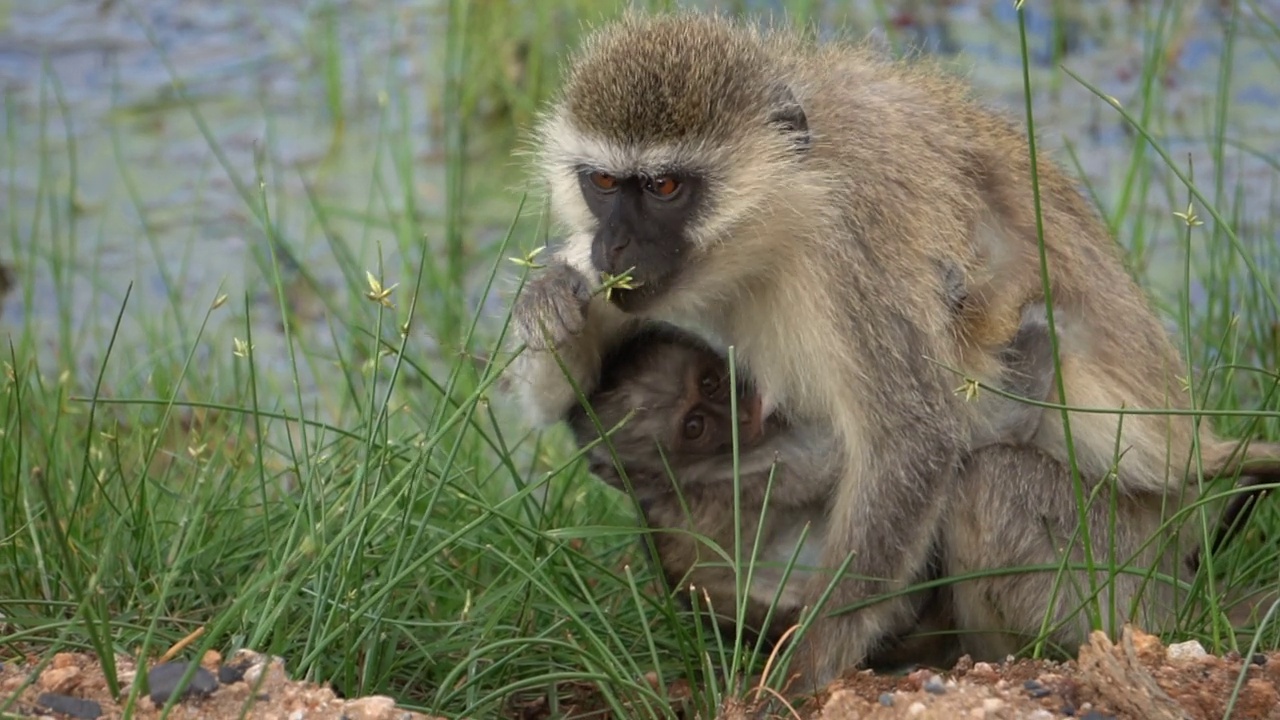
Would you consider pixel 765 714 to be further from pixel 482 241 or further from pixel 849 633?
pixel 482 241

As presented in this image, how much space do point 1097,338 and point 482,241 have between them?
4436 mm

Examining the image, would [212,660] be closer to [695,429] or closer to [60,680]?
[60,680]

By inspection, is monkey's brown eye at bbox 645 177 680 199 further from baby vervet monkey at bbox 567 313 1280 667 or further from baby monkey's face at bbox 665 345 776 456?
baby monkey's face at bbox 665 345 776 456

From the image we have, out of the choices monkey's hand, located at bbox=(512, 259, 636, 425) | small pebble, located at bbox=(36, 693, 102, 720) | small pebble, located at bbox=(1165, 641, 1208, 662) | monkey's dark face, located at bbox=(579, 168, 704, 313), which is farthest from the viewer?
monkey's hand, located at bbox=(512, 259, 636, 425)

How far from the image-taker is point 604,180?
4.66 meters

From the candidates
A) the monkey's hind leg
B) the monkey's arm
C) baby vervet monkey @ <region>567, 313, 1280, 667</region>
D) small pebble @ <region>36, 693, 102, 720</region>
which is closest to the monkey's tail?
baby vervet monkey @ <region>567, 313, 1280, 667</region>

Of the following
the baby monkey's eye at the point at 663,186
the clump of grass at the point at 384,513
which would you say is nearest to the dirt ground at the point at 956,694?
the clump of grass at the point at 384,513

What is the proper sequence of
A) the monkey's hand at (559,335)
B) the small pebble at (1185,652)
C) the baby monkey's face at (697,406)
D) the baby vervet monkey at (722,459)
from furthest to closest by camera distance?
the baby monkey's face at (697,406), the baby vervet monkey at (722,459), the monkey's hand at (559,335), the small pebble at (1185,652)

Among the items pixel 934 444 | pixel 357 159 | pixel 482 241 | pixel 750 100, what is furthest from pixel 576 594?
pixel 357 159

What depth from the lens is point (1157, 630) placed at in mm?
4371

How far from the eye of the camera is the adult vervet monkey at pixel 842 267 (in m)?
4.56

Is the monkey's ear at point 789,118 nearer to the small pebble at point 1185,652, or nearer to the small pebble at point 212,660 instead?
the small pebble at point 1185,652

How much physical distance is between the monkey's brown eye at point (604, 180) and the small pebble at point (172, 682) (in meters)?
1.73

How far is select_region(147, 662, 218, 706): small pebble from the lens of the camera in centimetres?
352
